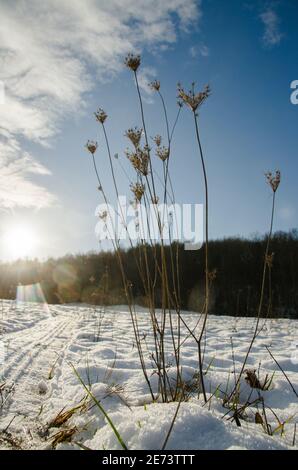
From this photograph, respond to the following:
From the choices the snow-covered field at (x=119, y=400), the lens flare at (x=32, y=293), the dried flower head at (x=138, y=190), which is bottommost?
the lens flare at (x=32, y=293)

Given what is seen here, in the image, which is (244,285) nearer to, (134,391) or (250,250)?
(250,250)

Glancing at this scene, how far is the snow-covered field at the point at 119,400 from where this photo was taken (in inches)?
47.6

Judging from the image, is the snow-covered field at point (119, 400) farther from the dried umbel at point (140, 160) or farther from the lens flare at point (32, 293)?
the lens flare at point (32, 293)

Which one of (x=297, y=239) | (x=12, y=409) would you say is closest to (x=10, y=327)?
(x=12, y=409)

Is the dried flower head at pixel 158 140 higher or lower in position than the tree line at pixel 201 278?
higher

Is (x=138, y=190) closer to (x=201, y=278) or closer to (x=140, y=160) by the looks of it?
(x=140, y=160)

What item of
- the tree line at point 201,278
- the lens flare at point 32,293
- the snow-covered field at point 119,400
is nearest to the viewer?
the snow-covered field at point 119,400

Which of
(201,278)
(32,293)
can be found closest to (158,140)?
(201,278)

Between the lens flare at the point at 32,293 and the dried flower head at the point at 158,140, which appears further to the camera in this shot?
the lens flare at the point at 32,293

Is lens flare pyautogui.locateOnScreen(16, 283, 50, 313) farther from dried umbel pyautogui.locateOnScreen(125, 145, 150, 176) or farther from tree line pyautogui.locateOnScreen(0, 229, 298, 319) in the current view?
dried umbel pyautogui.locateOnScreen(125, 145, 150, 176)

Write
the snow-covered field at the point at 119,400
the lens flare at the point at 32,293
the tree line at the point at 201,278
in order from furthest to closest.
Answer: the lens flare at the point at 32,293
the tree line at the point at 201,278
the snow-covered field at the point at 119,400

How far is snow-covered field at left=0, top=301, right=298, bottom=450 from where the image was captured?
3.97 feet

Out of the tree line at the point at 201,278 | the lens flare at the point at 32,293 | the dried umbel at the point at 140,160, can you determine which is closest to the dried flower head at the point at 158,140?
the dried umbel at the point at 140,160

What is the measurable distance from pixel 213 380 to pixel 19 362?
1570 millimetres
